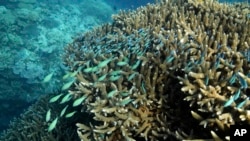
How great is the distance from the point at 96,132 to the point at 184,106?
1317mm

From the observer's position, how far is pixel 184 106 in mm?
3746

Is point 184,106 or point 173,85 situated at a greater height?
point 173,85

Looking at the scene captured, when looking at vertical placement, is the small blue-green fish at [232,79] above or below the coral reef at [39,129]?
above

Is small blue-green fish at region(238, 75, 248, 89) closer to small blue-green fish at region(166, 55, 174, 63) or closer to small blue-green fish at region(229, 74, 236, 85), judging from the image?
small blue-green fish at region(229, 74, 236, 85)

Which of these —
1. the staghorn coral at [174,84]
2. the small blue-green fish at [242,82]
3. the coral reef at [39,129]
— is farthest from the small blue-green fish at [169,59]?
the coral reef at [39,129]

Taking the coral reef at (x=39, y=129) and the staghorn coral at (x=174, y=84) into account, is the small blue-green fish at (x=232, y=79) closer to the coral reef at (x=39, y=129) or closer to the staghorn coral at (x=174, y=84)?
the staghorn coral at (x=174, y=84)

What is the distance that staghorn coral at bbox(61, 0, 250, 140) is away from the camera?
3.15 m

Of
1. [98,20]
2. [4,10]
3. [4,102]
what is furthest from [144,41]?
[98,20]

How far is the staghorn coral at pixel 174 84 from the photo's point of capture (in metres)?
3.15

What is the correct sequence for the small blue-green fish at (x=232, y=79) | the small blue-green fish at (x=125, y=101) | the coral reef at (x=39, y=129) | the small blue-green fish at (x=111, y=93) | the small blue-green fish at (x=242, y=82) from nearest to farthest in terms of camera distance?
the small blue-green fish at (x=242, y=82) < the small blue-green fish at (x=232, y=79) < the small blue-green fish at (x=125, y=101) < the small blue-green fish at (x=111, y=93) < the coral reef at (x=39, y=129)

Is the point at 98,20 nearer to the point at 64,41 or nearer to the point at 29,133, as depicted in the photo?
the point at 64,41

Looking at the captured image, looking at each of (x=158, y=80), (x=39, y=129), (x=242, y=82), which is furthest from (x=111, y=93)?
(x=39, y=129)

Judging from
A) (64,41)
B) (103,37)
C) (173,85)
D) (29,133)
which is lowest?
(29,133)

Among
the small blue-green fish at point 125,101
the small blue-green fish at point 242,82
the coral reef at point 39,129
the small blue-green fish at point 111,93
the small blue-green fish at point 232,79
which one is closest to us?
the small blue-green fish at point 242,82
